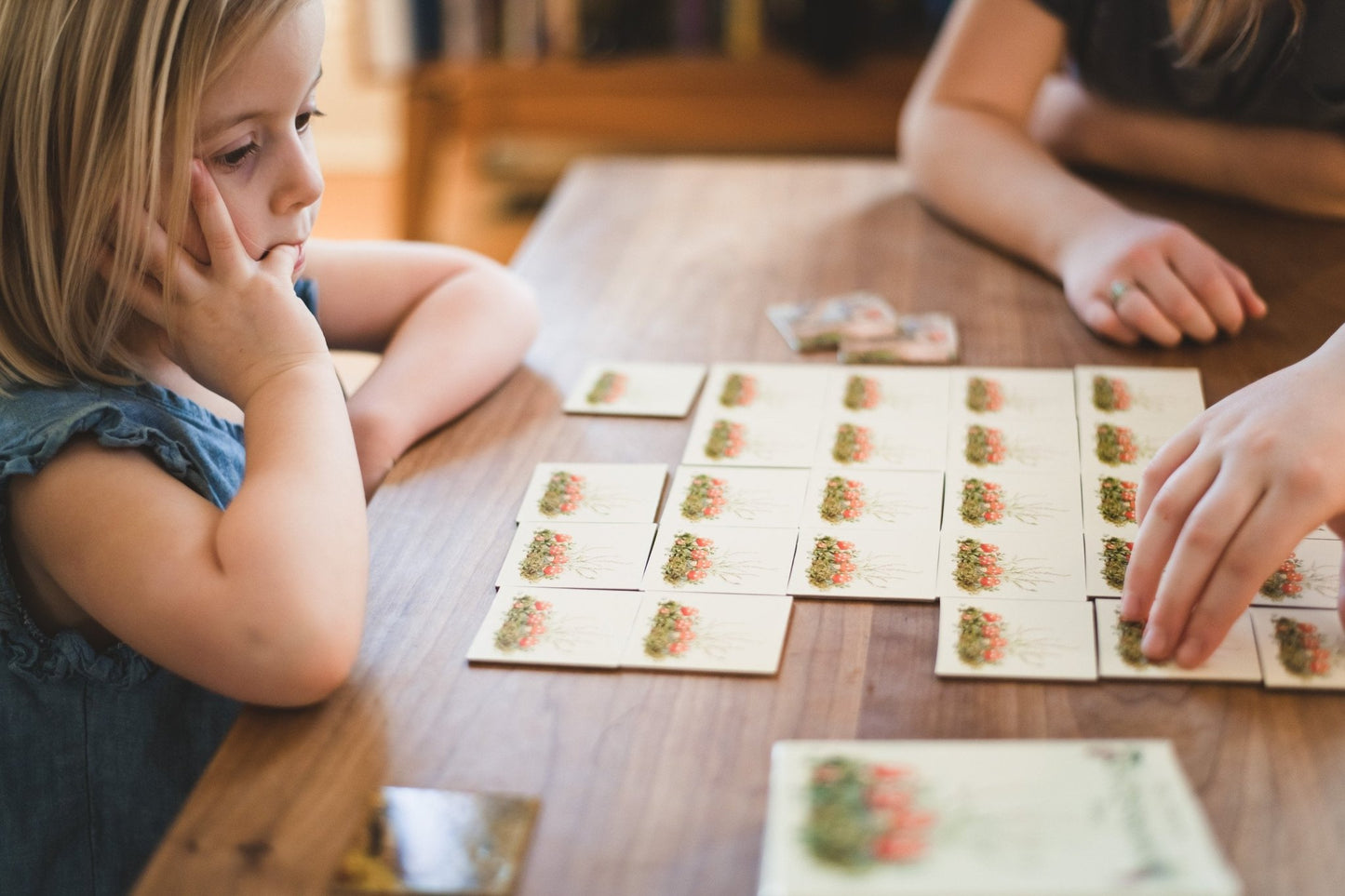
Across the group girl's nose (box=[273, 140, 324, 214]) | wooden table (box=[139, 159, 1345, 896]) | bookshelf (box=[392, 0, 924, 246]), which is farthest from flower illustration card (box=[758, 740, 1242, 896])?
bookshelf (box=[392, 0, 924, 246])

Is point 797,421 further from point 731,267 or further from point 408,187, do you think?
point 408,187

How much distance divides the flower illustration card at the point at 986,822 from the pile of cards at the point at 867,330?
1.70ft

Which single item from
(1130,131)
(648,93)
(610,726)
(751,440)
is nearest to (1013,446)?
(751,440)

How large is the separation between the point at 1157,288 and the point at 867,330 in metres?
0.24

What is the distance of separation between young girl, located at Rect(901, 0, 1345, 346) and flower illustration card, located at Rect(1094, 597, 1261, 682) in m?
0.42

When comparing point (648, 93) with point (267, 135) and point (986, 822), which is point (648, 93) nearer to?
point (267, 135)

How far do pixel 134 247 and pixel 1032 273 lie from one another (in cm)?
80

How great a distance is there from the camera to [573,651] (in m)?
0.69

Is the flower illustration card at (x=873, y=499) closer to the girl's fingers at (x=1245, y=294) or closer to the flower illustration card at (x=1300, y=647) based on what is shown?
the flower illustration card at (x=1300, y=647)

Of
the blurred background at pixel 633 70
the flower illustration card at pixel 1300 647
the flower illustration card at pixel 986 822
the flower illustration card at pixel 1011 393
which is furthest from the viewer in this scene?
the blurred background at pixel 633 70

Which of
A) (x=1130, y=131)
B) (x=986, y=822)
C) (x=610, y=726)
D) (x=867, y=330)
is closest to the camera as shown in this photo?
(x=986, y=822)

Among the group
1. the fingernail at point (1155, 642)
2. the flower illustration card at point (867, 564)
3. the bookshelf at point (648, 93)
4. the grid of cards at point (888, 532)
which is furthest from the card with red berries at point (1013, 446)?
the bookshelf at point (648, 93)

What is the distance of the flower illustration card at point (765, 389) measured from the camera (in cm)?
97

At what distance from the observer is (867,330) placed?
3.56ft
